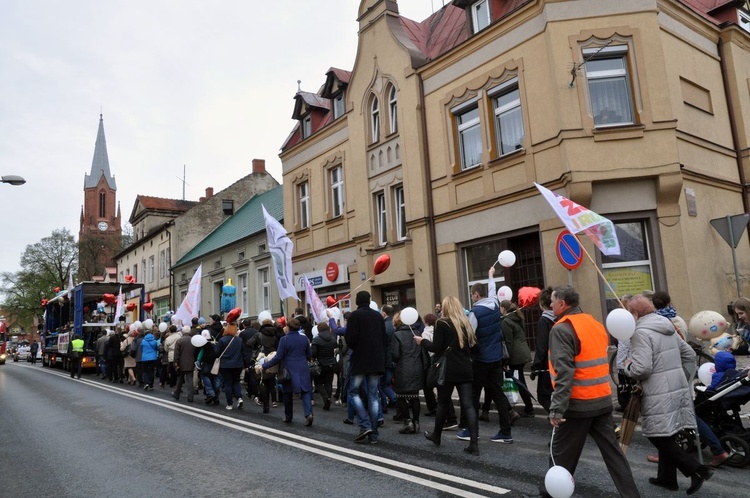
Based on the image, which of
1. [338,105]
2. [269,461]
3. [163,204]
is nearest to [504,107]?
[338,105]

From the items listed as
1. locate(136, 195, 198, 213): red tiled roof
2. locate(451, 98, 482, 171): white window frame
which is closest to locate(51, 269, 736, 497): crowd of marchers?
locate(451, 98, 482, 171): white window frame

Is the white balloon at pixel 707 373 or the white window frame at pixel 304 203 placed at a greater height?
the white window frame at pixel 304 203

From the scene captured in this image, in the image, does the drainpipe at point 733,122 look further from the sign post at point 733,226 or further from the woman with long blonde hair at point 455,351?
the woman with long blonde hair at point 455,351

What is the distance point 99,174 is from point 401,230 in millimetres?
95230

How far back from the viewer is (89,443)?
8.20 meters

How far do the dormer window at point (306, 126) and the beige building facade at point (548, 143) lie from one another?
4.30 metres

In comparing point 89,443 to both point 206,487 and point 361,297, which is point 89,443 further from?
point 361,297

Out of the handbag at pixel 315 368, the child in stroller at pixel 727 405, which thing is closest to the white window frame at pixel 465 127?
the handbag at pixel 315 368

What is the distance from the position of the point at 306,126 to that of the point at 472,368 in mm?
17861

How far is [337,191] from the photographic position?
68.2 feet

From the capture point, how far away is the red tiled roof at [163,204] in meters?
46.8

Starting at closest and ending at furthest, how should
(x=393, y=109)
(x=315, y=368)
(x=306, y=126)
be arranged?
(x=315, y=368) → (x=393, y=109) → (x=306, y=126)

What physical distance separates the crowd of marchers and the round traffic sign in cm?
346

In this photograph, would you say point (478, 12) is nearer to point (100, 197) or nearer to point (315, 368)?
point (315, 368)
